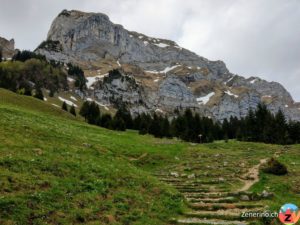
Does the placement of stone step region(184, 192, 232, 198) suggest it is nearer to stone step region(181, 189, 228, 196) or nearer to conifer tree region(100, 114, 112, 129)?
stone step region(181, 189, 228, 196)

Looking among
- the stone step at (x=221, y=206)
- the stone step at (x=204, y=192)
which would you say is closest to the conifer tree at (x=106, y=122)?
the stone step at (x=204, y=192)

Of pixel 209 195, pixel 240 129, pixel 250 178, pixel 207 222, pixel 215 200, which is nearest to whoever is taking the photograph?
pixel 207 222

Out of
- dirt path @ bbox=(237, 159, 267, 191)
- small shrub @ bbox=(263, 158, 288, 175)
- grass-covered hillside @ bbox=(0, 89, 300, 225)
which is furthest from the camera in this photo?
small shrub @ bbox=(263, 158, 288, 175)

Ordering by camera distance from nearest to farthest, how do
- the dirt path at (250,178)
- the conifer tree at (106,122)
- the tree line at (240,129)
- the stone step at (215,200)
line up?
1. the stone step at (215,200)
2. the dirt path at (250,178)
3. the tree line at (240,129)
4. the conifer tree at (106,122)

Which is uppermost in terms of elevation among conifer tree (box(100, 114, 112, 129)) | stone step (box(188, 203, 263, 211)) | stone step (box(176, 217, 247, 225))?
conifer tree (box(100, 114, 112, 129))

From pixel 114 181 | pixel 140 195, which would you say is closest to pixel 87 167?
pixel 114 181

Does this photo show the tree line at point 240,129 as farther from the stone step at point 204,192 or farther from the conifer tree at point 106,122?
the stone step at point 204,192

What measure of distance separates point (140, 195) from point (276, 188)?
12.1 metres

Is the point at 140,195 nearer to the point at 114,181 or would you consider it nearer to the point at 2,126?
the point at 114,181

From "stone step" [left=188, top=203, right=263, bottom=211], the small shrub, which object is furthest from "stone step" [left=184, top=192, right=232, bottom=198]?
the small shrub

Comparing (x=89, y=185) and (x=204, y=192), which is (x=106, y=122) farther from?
(x=89, y=185)

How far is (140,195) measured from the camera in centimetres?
2580

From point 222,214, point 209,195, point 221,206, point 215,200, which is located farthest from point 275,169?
point 222,214

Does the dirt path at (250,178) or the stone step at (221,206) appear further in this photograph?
the dirt path at (250,178)
